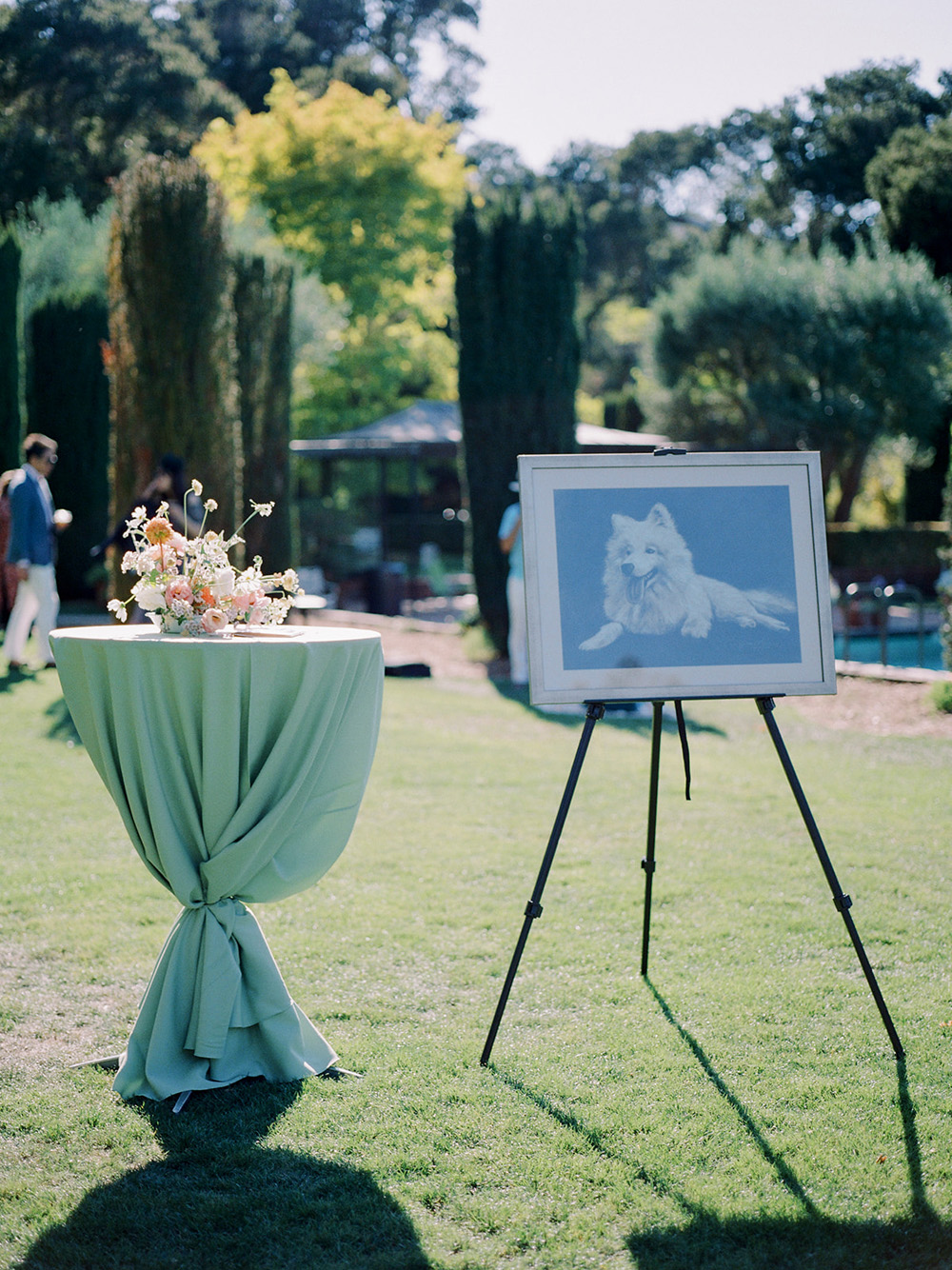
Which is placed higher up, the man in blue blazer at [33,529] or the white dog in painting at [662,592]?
the man in blue blazer at [33,529]

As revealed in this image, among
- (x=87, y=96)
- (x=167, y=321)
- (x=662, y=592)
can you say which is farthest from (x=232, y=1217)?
(x=87, y=96)

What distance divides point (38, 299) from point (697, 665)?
53.3 ft

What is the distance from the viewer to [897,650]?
1727cm

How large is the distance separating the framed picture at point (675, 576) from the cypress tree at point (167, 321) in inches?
302

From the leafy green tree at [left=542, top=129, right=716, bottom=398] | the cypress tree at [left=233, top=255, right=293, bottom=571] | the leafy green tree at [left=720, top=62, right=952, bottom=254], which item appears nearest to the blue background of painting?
the cypress tree at [left=233, top=255, right=293, bottom=571]

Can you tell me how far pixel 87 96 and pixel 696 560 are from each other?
28.6 meters

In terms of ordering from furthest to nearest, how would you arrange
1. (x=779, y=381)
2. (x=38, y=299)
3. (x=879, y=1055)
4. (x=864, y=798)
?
1. (x=779, y=381)
2. (x=38, y=299)
3. (x=864, y=798)
4. (x=879, y=1055)

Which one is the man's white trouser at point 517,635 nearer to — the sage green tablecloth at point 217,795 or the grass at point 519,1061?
the grass at point 519,1061

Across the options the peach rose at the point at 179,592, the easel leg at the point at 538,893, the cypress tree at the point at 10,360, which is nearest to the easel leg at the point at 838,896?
the easel leg at the point at 538,893

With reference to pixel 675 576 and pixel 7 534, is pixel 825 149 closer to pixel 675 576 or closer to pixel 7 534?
pixel 7 534

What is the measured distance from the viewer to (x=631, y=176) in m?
44.8

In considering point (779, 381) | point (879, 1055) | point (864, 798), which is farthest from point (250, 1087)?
point (779, 381)

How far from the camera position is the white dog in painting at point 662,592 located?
12.1 feet

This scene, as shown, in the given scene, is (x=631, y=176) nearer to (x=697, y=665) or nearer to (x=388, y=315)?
(x=388, y=315)
